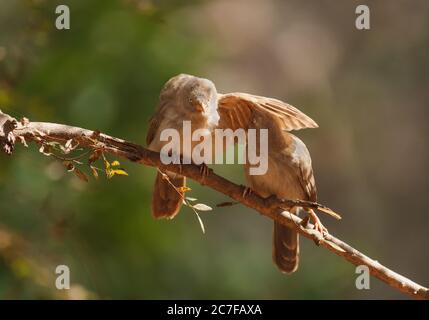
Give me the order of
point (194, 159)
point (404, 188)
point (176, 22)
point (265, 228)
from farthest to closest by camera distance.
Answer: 1. point (265, 228)
2. point (404, 188)
3. point (176, 22)
4. point (194, 159)

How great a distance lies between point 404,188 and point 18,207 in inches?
186

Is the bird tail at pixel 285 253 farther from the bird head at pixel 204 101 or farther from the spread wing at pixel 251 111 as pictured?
the bird head at pixel 204 101

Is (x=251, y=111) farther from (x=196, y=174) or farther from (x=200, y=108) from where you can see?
(x=196, y=174)

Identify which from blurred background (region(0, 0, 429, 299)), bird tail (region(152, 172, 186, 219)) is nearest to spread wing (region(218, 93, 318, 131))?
bird tail (region(152, 172, 186, 219))

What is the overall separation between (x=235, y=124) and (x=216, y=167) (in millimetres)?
2398

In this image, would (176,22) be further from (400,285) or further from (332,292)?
(400,285)

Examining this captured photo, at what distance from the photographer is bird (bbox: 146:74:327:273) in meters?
4.19

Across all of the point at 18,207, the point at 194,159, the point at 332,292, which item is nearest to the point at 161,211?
the point at 194,159

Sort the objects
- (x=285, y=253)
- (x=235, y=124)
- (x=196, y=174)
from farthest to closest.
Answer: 1. (x=285, y=253)
2. (x=235, y=124)
3. (x=196, y=174)

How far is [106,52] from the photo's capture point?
604 centimetres

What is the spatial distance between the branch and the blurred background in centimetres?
171

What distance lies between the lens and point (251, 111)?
169 inches
